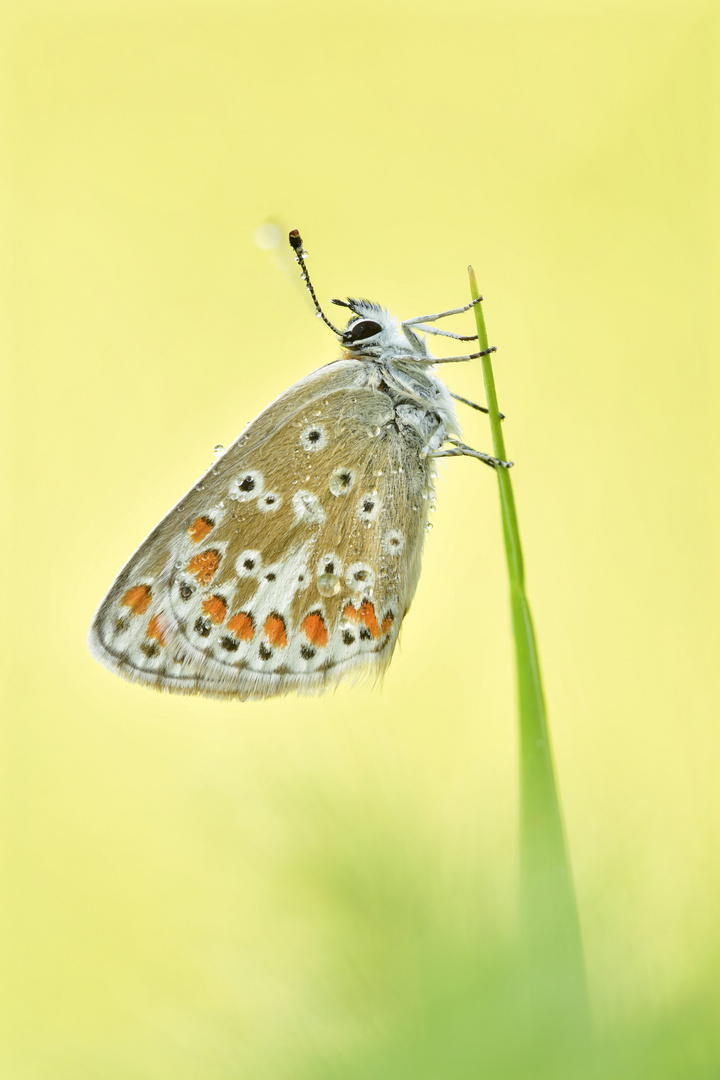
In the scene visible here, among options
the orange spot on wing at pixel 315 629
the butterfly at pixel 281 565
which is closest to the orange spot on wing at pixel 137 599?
the butterfly at pixel 281 565

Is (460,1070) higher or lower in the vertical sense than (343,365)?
lower

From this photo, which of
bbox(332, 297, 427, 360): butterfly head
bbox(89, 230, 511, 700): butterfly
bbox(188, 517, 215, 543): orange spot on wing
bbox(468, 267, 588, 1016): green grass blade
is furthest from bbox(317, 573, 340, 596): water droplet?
bbox(468, 267, 588, 1016): green grass blade

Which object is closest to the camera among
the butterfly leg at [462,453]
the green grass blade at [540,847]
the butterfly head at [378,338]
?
the green grass blade at [540,847]

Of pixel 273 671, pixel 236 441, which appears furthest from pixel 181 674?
pixel 236 441

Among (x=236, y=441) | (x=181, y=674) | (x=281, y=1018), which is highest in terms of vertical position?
(x=236, y=441)

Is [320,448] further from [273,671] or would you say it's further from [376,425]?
[273,671]

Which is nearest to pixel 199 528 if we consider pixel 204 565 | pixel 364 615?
pixel 204 565

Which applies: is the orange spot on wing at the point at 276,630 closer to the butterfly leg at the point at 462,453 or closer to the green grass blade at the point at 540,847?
the butterfly leg at the point at 462,453

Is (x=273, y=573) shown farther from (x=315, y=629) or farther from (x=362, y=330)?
(x=362, y=330)
